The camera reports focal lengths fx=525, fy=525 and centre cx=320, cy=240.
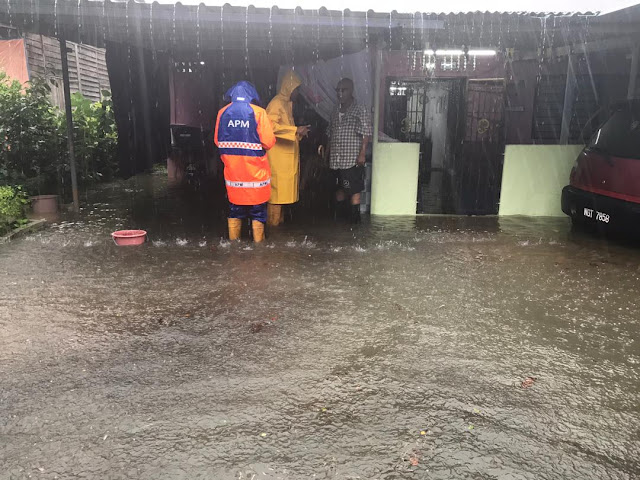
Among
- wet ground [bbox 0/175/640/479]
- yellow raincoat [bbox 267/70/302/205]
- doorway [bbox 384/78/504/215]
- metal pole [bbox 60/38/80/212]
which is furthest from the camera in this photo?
doorway [bbox 384/78/504/215]

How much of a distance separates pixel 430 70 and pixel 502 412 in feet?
36.6

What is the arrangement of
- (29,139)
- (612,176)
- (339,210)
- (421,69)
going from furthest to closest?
(421,69) → (29,139) → (339,210) → (612,176)

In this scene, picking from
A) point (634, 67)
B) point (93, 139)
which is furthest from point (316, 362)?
point (93, 139)

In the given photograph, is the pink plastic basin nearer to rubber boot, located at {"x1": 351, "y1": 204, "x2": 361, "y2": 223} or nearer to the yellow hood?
the yellow hood

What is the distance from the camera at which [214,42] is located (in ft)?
29.2

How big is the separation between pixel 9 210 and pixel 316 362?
5.08 metres

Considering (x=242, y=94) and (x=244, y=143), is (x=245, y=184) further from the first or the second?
(x=242, y=94)

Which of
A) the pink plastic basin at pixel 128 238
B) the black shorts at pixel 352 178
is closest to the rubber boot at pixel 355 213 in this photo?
the black shorts at pixel 352 178

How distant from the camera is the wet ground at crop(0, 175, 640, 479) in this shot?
2449mm

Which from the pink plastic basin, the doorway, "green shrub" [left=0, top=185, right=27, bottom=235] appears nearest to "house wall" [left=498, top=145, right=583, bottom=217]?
the doorway

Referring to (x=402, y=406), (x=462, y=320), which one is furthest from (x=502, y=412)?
(x=462, y=320)

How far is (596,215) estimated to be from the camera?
6.39 meters

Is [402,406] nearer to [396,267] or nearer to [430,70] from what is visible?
[396,267]

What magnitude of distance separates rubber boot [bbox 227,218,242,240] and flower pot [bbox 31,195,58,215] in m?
3.43
